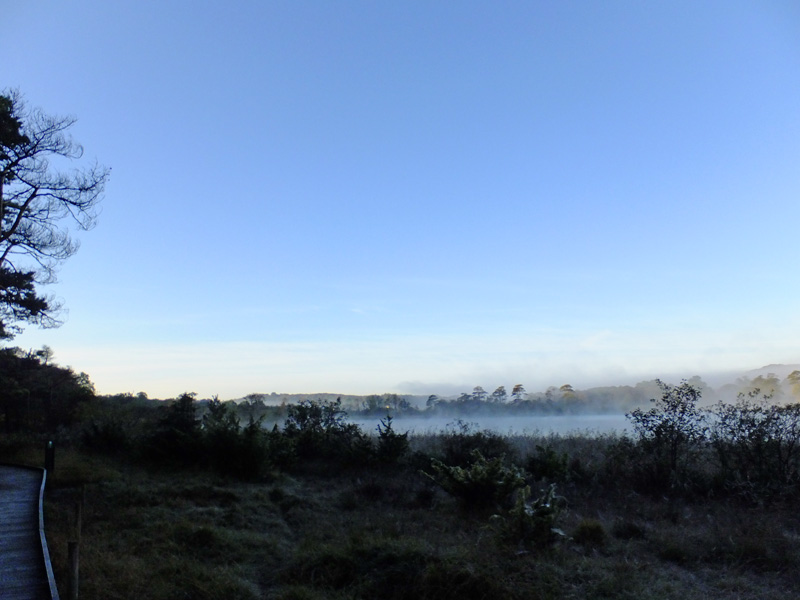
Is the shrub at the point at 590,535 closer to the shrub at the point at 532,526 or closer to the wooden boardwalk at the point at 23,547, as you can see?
the shrub at the point at 532,526

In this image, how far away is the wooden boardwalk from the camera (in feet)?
20.5

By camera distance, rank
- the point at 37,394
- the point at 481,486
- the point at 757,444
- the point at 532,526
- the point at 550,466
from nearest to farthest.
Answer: the point at 532,526
the point at 481,486
the point at 757,444
the point at 550,466
the point at 37,394

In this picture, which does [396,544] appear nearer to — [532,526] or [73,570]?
[532,526]

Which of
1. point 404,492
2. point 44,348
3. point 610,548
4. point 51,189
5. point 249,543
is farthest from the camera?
point 44,348

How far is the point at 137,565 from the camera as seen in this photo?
7598mm

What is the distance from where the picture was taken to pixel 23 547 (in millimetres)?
7723

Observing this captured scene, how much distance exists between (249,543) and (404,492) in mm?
5855

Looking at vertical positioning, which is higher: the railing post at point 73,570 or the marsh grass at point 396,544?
the railing post at point 73,570

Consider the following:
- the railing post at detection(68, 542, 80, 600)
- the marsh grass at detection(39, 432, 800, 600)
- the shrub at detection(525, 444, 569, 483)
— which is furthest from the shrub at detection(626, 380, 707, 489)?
the railing post at detection(68, 542, 80, 600)

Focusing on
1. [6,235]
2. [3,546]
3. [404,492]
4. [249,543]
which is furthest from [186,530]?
[6,235]

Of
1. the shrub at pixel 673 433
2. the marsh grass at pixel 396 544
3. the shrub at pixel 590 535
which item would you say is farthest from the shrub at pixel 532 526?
the shrub at pixel 673 433

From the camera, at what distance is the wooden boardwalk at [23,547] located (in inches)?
246

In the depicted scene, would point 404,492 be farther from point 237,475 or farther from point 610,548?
point 610,548

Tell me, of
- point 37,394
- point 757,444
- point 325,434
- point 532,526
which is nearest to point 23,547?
point 532,526
